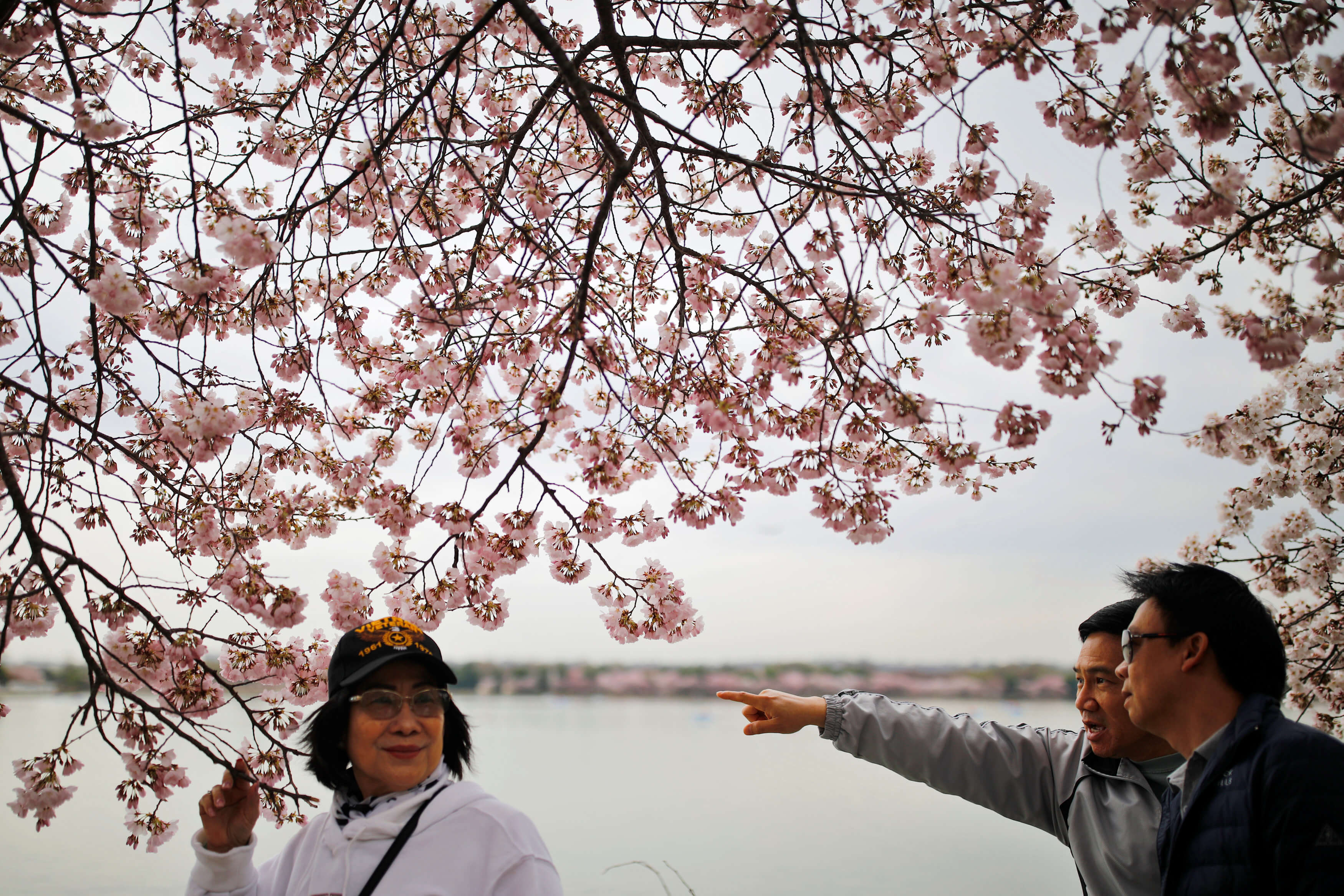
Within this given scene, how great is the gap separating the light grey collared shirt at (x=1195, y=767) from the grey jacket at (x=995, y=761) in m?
0.26

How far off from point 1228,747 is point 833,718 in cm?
68

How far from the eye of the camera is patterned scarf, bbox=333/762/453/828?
48.5 inches

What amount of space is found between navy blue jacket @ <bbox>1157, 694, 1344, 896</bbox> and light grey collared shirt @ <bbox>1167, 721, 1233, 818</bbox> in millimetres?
17

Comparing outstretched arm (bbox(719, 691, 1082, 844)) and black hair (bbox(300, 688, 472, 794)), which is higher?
black hair (bbox(300, 688, 472, 794))

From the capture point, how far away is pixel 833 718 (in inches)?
63.9

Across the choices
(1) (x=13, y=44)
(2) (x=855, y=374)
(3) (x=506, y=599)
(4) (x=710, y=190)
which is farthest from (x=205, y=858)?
(4) (x=710, y=190)

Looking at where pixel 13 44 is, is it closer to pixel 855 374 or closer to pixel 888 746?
pixel 855 374

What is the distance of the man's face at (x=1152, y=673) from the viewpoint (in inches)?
48.2

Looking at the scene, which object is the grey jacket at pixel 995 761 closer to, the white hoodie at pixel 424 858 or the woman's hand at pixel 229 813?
the white hoodie at pixel 424 858

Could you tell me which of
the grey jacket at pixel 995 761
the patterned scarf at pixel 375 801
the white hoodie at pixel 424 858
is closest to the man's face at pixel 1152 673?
the grey jacket at pixel 995 761

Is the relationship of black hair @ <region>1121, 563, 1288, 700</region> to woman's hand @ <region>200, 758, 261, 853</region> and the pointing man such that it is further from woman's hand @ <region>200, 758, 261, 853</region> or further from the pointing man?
woman's hand @ <region>200, 758, 261, 853</region>

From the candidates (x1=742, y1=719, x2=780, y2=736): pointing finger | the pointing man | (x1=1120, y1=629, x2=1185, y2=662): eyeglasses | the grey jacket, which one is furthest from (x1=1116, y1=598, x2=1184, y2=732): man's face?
(x1=742, y1=719, x2=780, y2=736): pointing finger

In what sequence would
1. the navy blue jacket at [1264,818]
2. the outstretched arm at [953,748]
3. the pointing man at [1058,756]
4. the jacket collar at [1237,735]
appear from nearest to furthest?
1. the navy blue jacket at [1264,818]
2. the jacket collar at [1237,735]
3. the pointing man at [1058,756]
4. the outstretched arm at [953,748]

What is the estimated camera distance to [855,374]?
1.51 meters
